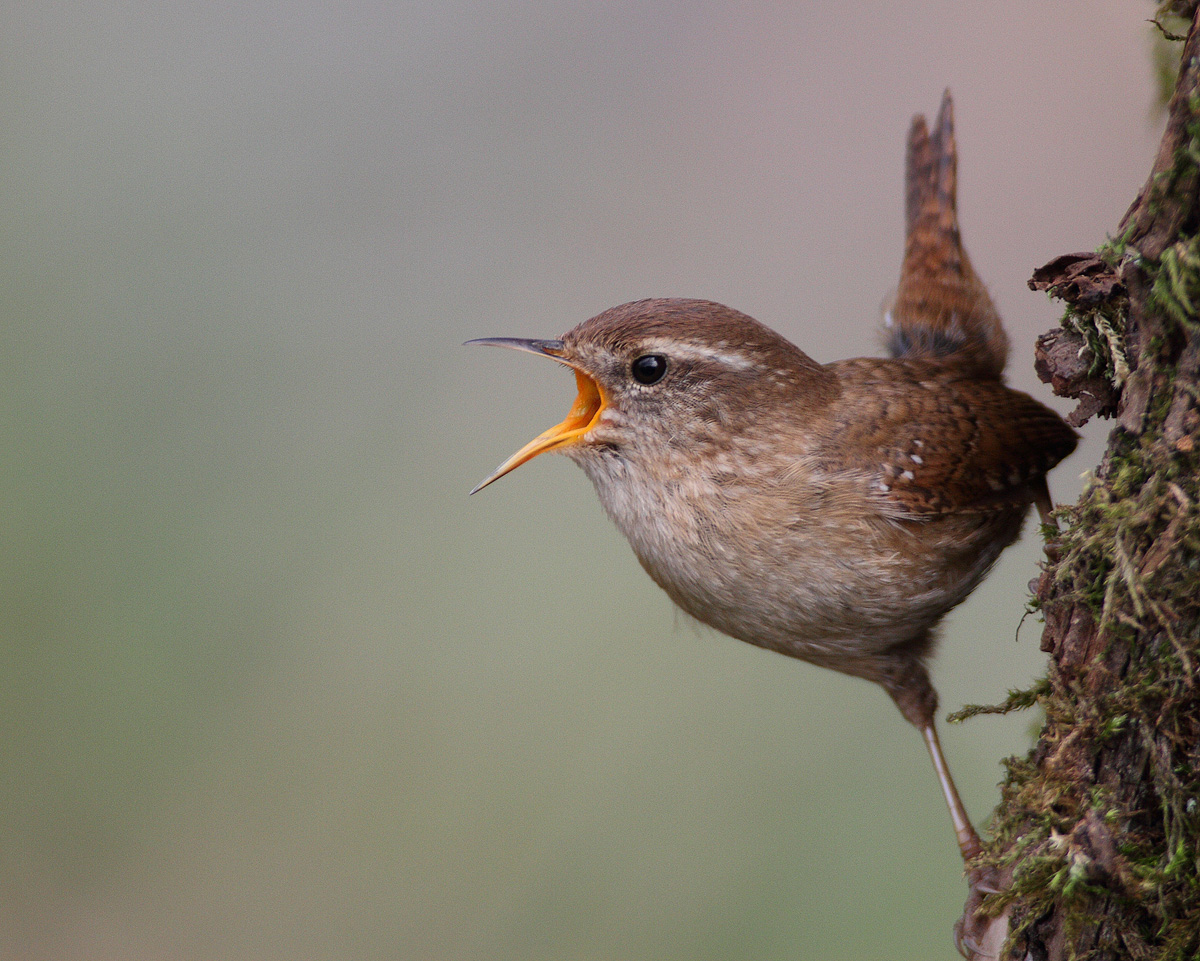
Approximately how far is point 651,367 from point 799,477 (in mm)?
445

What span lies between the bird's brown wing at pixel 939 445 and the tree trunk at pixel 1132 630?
2.26 feet

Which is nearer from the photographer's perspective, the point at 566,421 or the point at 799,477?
the point at 799,477

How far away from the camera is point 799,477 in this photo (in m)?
2.26

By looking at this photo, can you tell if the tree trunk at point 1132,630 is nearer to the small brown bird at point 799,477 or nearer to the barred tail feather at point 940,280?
the small brown bird at point 799,477

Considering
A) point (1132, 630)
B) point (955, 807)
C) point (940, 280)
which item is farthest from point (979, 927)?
point (940, 280)

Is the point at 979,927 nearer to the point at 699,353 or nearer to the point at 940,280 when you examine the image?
the point at 699,353

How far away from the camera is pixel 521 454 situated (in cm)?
227

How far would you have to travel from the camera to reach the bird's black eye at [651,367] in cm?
238

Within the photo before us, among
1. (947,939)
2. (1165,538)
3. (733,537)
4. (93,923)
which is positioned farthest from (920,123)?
(93,923)

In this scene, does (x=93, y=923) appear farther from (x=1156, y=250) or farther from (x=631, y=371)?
(x=1156, y=250)

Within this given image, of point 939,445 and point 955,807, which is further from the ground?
point 939,445

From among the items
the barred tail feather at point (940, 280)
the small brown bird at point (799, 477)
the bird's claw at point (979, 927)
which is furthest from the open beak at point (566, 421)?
the bird's claw at point (979, 927)

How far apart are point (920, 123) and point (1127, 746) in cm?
217

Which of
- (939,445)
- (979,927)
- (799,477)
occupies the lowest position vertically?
(979,927)
